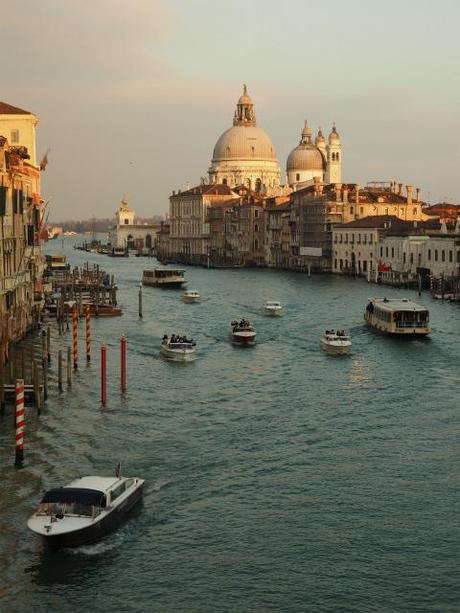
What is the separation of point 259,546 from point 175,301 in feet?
150

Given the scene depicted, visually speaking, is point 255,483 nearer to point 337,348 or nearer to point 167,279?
point 337,348

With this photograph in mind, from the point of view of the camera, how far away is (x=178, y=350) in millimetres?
35250

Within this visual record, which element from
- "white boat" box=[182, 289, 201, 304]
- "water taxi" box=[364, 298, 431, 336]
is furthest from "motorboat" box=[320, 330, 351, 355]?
"white boat" box=[182, 289, 201, 304]

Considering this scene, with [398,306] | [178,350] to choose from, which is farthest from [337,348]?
[398,306]

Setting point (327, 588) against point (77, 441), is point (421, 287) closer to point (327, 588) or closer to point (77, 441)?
point (77, 441)

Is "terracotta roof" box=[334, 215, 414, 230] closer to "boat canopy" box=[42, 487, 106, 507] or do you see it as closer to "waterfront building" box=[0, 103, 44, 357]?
"waterfront building" box=[0, 103, 44, 357]

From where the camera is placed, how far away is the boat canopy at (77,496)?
16891 mm

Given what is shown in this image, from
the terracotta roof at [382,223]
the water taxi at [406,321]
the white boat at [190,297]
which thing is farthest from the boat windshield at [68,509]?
the terracotta roof at [382,223]

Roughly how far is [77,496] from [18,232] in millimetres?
20365

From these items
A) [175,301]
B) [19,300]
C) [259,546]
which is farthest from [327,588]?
[175,301]

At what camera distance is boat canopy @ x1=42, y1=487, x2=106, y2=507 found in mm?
16891

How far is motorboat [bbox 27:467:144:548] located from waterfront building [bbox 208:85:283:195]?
13149 cm

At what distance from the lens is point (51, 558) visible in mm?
16203

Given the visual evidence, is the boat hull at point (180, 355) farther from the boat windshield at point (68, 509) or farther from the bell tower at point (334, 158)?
the bell tower at point (334, 158)
